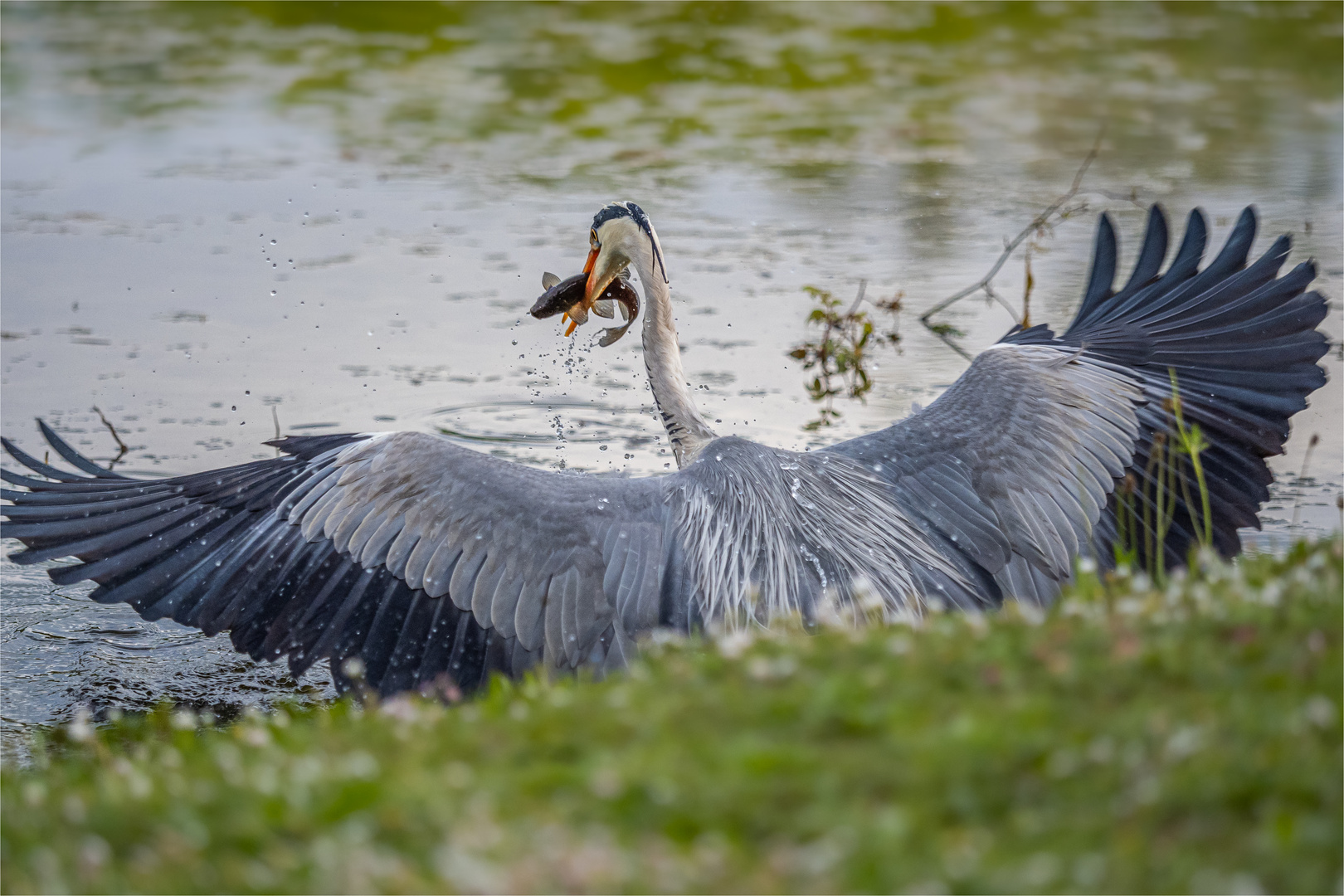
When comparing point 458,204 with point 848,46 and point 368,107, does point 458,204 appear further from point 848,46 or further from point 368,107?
point 848,46

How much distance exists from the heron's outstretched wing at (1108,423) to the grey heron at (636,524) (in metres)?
0.01

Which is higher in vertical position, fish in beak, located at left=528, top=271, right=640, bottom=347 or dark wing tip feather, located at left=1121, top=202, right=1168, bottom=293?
dark wing tip feather, located at left=1121, top=202, right=1168, bottom=293

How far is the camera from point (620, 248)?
779 cm

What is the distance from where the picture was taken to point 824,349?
1023cm

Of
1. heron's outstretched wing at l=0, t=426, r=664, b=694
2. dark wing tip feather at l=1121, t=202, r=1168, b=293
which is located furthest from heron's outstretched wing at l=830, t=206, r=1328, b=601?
heron's outstretched wing at l=0, t=426, r=664, b=694

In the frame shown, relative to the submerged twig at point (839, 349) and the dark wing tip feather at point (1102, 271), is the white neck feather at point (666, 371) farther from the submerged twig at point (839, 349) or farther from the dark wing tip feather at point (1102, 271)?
the submerged twig at point (839, 349)

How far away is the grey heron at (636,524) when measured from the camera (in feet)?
18.3

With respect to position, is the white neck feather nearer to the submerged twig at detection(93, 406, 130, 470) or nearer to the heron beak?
the heron beak

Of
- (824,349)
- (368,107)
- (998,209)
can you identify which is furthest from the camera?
(368,107)

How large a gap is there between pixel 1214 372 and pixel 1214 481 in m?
0.60

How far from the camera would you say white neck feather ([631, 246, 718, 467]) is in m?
7.15

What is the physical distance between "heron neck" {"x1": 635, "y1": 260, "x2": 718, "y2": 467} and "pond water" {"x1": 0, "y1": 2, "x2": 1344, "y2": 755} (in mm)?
1307

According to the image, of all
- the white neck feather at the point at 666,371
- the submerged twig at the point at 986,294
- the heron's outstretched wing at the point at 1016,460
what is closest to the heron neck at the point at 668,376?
the white neck feather at the point at 666,371

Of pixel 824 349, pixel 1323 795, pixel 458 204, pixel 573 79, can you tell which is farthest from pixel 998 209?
pixel 1323 795
